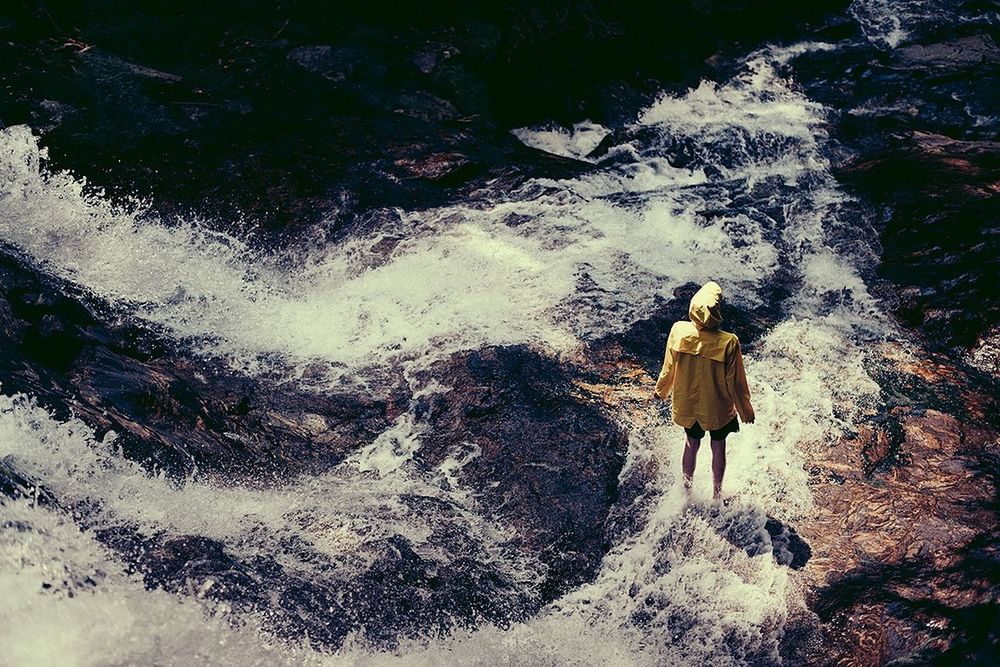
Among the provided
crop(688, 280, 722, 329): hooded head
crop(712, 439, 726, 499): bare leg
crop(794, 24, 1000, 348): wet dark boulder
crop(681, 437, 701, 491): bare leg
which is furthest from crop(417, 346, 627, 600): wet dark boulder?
crop(794, 24, 1000, 348): wet dark boulder

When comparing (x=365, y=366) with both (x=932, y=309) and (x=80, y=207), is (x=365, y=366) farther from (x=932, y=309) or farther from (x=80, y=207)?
(x=932, y=309)

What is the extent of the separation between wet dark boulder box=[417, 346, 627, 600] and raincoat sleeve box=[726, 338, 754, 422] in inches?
45.9

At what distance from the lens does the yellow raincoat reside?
566cm

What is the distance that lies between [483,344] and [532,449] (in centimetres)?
133

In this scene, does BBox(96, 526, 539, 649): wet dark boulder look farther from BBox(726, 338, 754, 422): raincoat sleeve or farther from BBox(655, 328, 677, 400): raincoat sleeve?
BBox(726, 338, 754, 422): raincoat sleeve

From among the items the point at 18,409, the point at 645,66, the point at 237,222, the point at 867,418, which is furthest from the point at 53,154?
the point at 867,418

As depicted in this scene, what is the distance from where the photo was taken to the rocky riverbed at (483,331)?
5.90 metres

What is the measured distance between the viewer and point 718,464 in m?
6.32

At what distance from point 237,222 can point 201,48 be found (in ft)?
10.8

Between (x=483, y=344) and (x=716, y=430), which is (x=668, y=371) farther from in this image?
(x=483, y=344)

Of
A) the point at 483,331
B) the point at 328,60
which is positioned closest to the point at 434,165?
the point at 328,60

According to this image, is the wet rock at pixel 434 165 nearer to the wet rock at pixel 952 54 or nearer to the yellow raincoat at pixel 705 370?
the yellow raincoat at pixel 705 370

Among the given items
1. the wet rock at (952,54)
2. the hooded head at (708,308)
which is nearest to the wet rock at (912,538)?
the hooded head at (708,308)

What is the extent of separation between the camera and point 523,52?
11.9 meters
